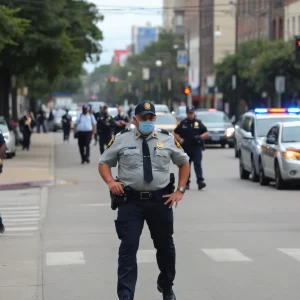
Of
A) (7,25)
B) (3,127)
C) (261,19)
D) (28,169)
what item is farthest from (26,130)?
(261,19)

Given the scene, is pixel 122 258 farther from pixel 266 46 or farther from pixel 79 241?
pixel 266 46

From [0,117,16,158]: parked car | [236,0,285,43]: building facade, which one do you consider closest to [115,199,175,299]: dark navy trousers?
[0,117,16,158]: parked car

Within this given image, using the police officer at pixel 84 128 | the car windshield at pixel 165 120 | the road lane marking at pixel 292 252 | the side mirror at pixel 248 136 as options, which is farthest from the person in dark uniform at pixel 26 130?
the road lane marking at pixel 292 252

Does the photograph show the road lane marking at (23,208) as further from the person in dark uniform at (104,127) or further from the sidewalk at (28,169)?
the person in dark uniform at (104,127)

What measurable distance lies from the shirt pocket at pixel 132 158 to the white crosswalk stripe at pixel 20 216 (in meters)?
6.88

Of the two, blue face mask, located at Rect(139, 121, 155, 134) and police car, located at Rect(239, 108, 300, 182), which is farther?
police car, located at Rect(239, 108, 300, 182)

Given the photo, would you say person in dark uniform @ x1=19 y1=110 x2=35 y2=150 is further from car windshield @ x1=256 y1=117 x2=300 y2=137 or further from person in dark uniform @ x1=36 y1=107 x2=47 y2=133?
person in dark uniform @ x1=36 y1=107 x2=47 y2=133

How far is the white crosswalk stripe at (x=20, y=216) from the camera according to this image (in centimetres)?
1670

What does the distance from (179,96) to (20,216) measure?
387 feet

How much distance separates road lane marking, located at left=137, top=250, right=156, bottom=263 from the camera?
12766 millimetres

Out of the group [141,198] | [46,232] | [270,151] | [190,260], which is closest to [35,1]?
[270,151]

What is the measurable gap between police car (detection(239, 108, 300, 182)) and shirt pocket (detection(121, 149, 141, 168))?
17383 millimetres

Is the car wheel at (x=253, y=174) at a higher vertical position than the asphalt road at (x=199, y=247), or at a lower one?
lower

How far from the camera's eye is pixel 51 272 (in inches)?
473
